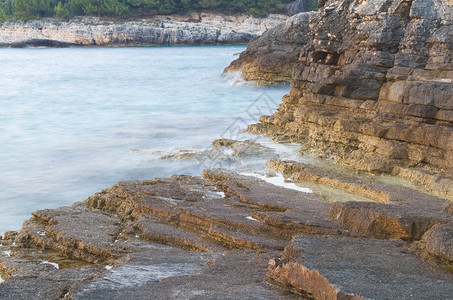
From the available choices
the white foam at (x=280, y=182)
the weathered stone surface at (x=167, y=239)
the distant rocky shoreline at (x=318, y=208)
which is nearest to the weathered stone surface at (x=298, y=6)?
the distant rocky shoreline at (x=318, y=208)

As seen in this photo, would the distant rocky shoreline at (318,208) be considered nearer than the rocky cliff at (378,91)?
Yes

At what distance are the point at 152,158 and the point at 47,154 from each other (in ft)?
8.22

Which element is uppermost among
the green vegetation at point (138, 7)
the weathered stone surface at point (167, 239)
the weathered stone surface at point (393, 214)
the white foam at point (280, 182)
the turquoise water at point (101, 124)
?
the green vegetation at point (138, 7)

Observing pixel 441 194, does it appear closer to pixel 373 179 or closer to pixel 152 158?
pixel 373 179

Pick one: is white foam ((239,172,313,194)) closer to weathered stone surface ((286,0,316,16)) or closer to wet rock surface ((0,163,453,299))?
wet rock surface ((0,163,453,299))

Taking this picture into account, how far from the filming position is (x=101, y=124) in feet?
47.7

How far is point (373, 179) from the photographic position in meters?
7.58

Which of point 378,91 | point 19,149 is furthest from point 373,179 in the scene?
point 19,149

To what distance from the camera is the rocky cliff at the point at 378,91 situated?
25.9ft

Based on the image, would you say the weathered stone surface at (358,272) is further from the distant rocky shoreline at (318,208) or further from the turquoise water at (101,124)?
the turquoise water at (101,124)

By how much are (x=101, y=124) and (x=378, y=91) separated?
→ 7.87 metres

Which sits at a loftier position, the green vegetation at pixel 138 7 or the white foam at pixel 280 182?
the green vegetation at pixel 138 7

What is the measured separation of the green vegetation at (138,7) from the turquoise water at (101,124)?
32.1 m

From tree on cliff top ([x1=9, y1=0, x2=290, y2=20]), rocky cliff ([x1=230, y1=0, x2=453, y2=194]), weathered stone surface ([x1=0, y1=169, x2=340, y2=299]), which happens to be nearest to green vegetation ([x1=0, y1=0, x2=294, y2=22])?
tree on cliff top ([x1=9, y1=0, x2=290, y2=20])
